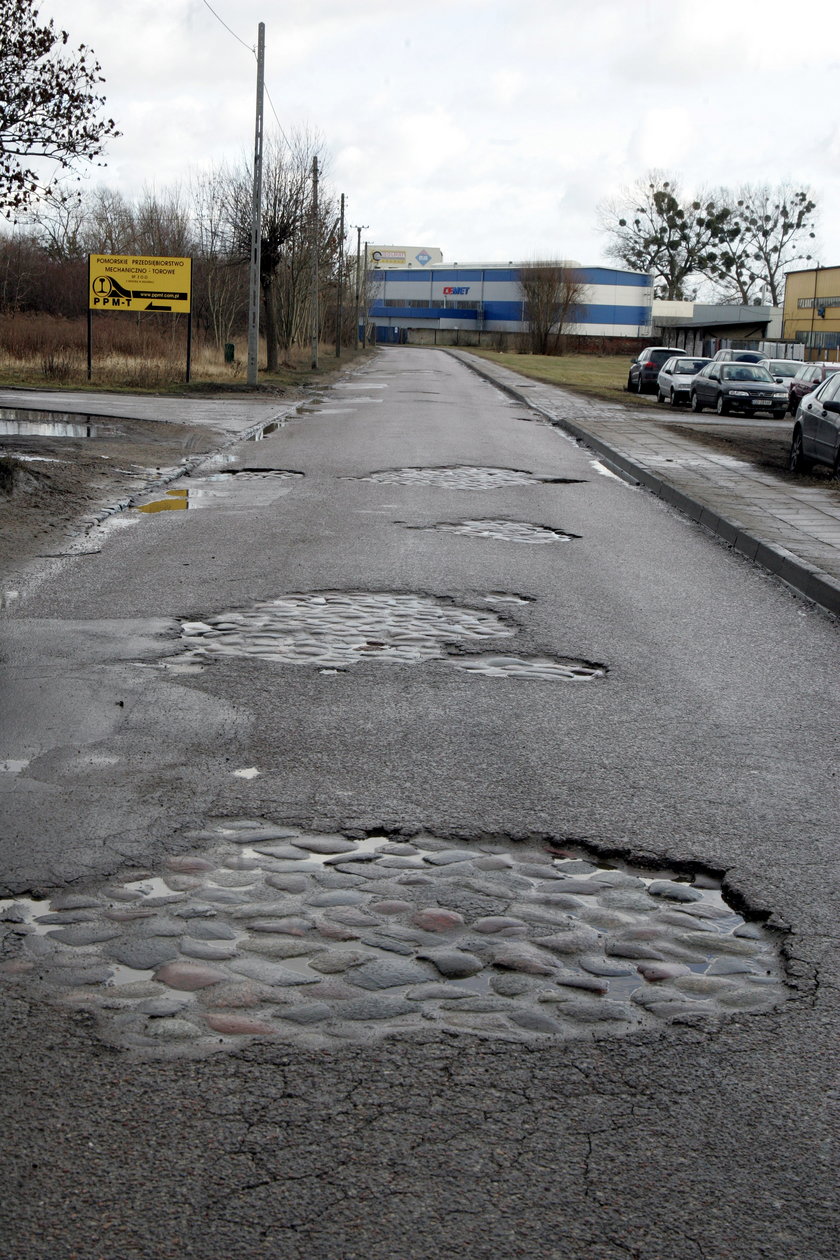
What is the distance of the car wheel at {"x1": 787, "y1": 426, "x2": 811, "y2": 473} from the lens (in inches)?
712

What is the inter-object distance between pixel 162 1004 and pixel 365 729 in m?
2.52

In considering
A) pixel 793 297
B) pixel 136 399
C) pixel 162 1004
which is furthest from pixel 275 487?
pixel 793 297

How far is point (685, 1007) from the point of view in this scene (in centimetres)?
342

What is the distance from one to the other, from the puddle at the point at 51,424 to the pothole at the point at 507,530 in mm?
9023

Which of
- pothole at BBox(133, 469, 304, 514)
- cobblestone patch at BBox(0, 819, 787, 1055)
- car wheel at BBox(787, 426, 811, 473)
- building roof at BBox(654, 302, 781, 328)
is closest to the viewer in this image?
cobblestone patch at BBox(0, 819, 787, 1055)

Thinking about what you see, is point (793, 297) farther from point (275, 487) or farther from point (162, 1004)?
point (162, 1004)

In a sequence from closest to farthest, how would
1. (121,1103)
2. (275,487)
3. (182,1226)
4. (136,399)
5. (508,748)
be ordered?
(182,1226) → (121,1103) → (508,748) → (275,487) → (136,399)

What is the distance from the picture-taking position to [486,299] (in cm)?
13175

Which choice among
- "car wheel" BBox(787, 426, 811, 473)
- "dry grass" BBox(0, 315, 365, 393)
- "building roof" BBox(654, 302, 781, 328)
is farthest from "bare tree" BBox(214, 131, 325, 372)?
"building roof" BBox(654, 302, 781, 328)

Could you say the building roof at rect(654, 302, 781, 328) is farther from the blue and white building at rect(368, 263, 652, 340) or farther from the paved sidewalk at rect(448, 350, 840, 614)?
the paved sidewalk at rect(448, 350, 840, 614)

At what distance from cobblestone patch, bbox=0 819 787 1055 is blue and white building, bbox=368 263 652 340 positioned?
365 feet

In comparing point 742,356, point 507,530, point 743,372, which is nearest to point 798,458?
point 507,530

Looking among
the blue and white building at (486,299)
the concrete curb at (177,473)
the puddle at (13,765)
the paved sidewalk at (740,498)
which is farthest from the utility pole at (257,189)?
the blue and white building at (486,299)

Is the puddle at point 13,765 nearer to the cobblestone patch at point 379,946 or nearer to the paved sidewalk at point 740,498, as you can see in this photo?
the cobblestone patch at point 379,946
